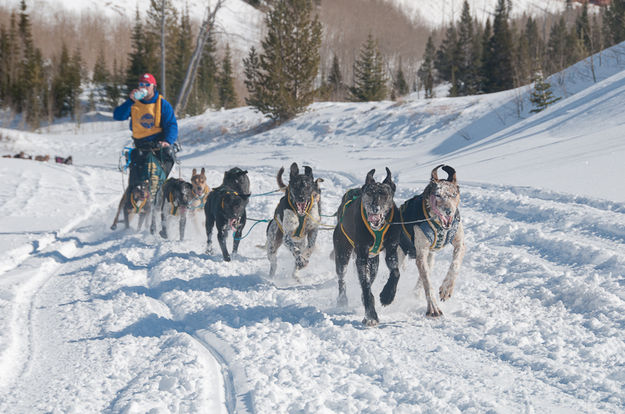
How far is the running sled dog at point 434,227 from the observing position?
4.21 m

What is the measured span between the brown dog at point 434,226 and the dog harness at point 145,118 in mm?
4965

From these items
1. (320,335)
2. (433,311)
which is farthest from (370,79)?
(320,335)

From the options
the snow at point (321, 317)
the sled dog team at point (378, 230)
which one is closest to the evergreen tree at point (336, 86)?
the snow at point (321, 317)

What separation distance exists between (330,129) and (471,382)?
20.3 m

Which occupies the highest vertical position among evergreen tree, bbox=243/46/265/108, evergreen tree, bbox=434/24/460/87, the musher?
evergreen tree, bbox=434/24/460/87

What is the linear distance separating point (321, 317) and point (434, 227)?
4.03 feet

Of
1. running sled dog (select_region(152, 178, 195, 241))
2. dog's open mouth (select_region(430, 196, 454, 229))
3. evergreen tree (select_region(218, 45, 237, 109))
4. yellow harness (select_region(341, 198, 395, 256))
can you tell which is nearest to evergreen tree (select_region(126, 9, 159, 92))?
evergreen tree (select_region(218, 45, 237, 109))

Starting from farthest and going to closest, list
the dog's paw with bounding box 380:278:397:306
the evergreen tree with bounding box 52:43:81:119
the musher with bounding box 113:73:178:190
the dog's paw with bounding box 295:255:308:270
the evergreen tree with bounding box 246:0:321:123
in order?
the evergreen tree with bounding box 52:43:81:119 → the evergreen tree with bounding box 246:0:321:123 → the musher with bounding box 113:73:178:190 → the dog's paw with bounding box 295:255:308:270 → the dog's paw with bounding box 380:278:397:306

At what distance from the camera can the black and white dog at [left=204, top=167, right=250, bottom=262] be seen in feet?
22.7

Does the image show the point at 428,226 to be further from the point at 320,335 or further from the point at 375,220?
the point at 320,335

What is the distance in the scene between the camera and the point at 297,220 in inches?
231

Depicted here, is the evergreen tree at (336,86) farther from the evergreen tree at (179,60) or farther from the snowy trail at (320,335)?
the snowy trail at (320,335)

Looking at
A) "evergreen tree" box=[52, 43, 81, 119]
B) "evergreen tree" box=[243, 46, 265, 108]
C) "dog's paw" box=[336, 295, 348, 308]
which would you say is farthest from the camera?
"evergreen tree" box=[52, 43, 81, 119]

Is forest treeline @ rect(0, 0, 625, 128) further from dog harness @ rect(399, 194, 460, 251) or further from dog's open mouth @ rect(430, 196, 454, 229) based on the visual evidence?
dog's open mouth @ rect(430, 196, 454, 229)
